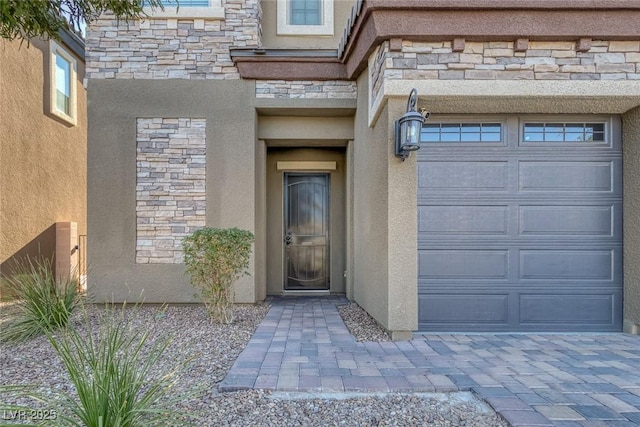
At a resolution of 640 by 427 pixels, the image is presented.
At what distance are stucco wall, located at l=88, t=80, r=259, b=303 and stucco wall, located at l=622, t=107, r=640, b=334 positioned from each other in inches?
192

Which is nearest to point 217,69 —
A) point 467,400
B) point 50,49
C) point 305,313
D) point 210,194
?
point 210,194

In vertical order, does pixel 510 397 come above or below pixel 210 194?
below

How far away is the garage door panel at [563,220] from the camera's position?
4.22 m

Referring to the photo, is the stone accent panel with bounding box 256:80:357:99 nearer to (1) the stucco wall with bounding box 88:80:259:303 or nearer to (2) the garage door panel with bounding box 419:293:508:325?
(1) the stucco wall with bounding box 88:80:259:303

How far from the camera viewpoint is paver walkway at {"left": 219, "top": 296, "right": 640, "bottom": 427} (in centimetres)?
241

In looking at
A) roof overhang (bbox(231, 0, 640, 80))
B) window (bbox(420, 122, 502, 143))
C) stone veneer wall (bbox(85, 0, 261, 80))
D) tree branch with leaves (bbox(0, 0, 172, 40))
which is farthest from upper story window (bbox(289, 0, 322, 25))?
window (bbox(420, 122, 502, 143))

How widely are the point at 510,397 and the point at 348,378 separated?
45.7 inches

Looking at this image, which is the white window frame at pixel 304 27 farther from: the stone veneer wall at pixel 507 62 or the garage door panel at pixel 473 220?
the garage door panel at pixel 473 220

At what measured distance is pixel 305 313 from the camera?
502 cm

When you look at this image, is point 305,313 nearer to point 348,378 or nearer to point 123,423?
point 348,378

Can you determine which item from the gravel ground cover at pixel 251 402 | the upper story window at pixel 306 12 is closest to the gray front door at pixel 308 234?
the upper story window at pixel 306 12

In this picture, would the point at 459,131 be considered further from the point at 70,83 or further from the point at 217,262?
the point at 70,83

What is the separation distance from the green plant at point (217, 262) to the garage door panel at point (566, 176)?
3532 mm

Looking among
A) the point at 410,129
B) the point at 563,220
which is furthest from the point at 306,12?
the point at 563,220
